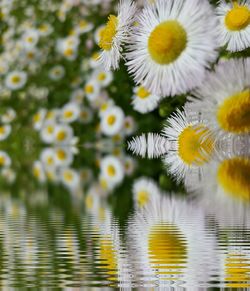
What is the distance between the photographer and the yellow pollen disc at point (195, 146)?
31 centimetres

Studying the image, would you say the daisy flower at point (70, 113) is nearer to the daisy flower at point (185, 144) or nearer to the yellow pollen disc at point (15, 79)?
the yellow pollen disc at point (15, 79)

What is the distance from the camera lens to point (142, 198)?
24.8 inches

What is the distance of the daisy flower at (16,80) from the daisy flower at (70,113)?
498 mm

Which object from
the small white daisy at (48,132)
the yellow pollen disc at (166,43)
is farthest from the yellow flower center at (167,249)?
the small white daisy at (48,132)

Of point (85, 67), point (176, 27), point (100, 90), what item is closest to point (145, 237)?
point (176, 27)

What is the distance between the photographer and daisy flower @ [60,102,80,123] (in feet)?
8.89

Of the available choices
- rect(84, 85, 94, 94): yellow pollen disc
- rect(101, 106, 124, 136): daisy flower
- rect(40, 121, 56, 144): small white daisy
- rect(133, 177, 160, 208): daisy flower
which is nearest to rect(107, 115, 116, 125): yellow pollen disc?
rect(101, 106, 124, 136): daisy flower

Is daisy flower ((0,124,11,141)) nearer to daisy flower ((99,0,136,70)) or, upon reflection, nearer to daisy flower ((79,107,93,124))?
daisy flower ((79,107,93,124))

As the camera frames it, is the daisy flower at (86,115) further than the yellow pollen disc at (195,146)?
Yes

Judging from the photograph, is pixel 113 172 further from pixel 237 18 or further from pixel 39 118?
pixel 39 118

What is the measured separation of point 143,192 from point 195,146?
359 mm

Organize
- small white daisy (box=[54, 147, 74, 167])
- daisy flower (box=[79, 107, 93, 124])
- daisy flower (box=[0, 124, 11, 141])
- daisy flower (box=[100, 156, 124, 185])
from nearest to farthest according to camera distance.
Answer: daisy flower (box=[100, 156, 124, 185]), small white daisy (box=[54, 147, 74, 167]), daisy flower (box=[79, 107, 93, 124]), daisy flower (box=[0, 124, 11, 141])

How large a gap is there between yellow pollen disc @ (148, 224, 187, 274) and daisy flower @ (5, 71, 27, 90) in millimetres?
2821

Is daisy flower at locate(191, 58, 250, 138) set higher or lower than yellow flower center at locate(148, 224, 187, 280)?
higher
